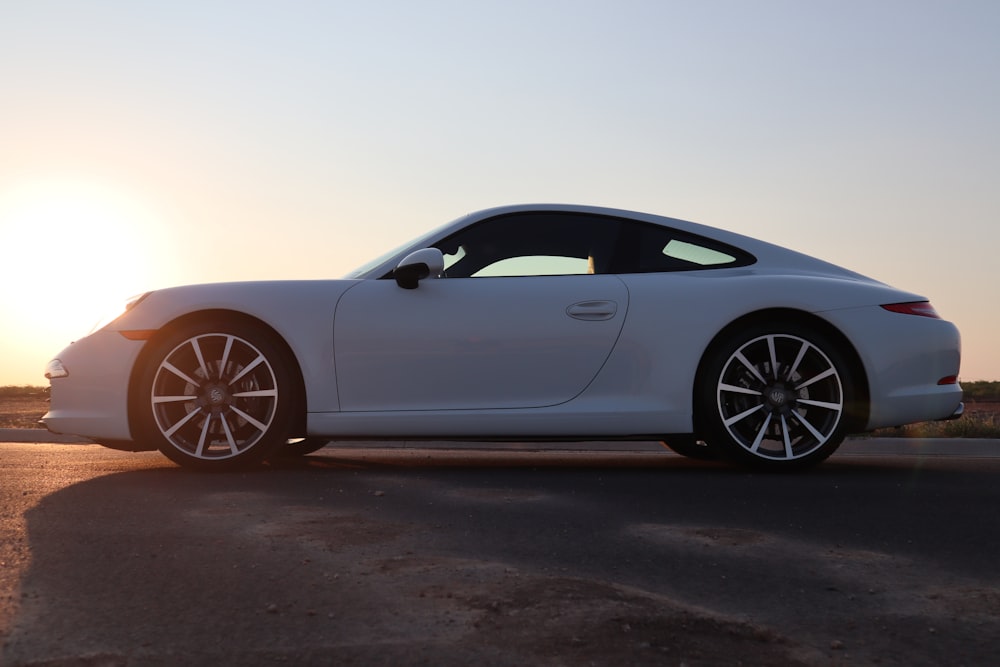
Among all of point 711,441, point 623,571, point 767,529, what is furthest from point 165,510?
point 711,441

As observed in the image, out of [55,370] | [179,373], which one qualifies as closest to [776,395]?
[179,373]

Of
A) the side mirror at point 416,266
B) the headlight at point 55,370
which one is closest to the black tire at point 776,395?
the side mirror at point 416,266

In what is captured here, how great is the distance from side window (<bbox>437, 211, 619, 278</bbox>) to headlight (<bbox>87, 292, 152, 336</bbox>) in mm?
1694

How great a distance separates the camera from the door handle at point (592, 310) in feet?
19.0

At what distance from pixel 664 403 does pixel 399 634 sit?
3413mm

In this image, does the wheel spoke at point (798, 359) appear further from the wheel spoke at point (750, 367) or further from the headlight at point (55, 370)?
the headlight at point (55, 370)

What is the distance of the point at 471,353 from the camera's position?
575 centimetres

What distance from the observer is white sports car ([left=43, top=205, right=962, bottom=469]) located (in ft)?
18.9

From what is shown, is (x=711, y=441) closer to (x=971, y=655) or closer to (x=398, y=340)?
A: (x=398, y=340)

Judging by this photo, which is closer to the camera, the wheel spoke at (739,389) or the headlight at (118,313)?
the wheel spoke at (739,389)

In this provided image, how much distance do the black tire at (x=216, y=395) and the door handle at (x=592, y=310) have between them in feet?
5.09

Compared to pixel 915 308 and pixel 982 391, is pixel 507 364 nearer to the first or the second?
pixel 915 308

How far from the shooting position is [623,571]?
3293mm

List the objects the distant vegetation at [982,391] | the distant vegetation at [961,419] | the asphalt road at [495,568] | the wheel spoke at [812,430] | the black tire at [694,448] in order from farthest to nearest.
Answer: the distant vegetation at [982,391] < the distant vegetation at [961,419] < the black tire at [694,448] < the wheel spoke at [812,430] < the asphalt road at [495,568]
